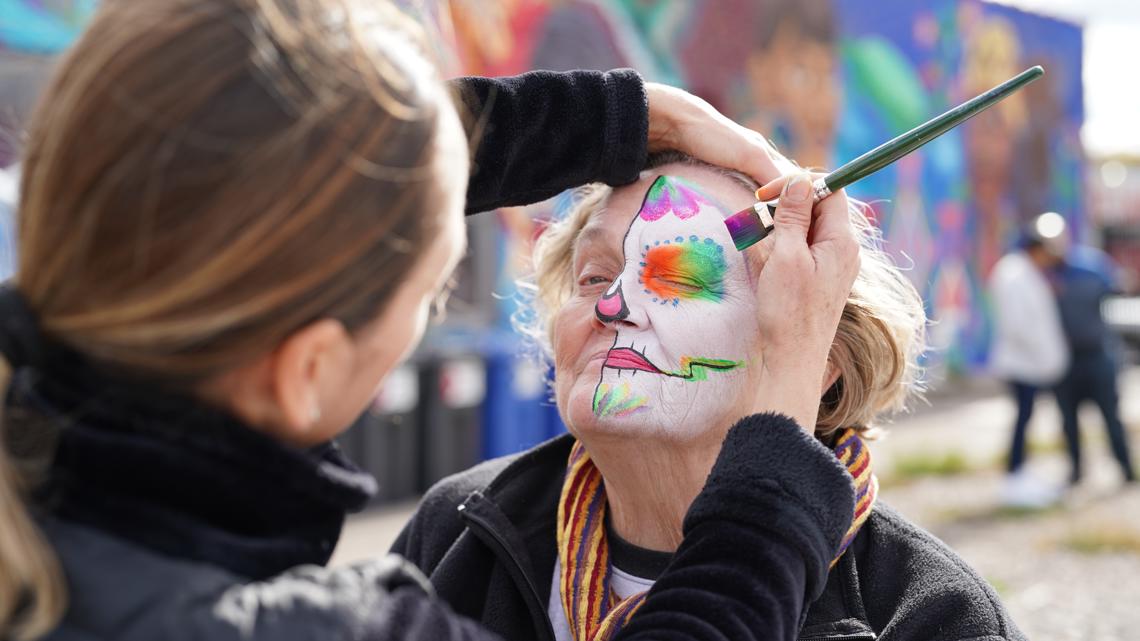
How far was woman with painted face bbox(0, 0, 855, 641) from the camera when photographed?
98cm

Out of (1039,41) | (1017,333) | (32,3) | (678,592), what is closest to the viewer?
(678,592)

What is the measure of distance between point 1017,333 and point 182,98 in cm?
712

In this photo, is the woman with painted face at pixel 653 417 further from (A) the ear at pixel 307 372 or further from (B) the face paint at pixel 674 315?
(A) the ear at pixel 307 372

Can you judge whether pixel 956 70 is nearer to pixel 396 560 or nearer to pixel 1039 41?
pixel 1039 41

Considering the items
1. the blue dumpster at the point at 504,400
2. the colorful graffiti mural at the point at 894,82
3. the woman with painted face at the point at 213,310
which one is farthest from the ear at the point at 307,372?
the colorful graffiti mural at the point at 894,82

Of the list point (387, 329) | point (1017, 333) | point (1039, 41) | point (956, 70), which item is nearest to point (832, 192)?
point (387, 329)

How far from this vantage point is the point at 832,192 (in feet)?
5.18

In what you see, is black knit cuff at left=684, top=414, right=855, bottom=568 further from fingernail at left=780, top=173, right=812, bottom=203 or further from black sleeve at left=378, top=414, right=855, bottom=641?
fingernail at left=780, top=173, right=812, bottom=203

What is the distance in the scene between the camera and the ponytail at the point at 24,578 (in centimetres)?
93

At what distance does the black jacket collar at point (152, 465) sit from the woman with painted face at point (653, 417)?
2.56 ft

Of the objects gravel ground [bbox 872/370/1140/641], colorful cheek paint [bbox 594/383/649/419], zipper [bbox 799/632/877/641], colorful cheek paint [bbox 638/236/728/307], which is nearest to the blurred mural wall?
gravel ground [bbox 872/370/1140/641]

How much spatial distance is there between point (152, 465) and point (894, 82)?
522 inches

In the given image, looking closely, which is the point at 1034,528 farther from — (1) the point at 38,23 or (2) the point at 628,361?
(1) the point at 38,23

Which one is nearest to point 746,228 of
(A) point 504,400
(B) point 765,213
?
(B) point 765,213
